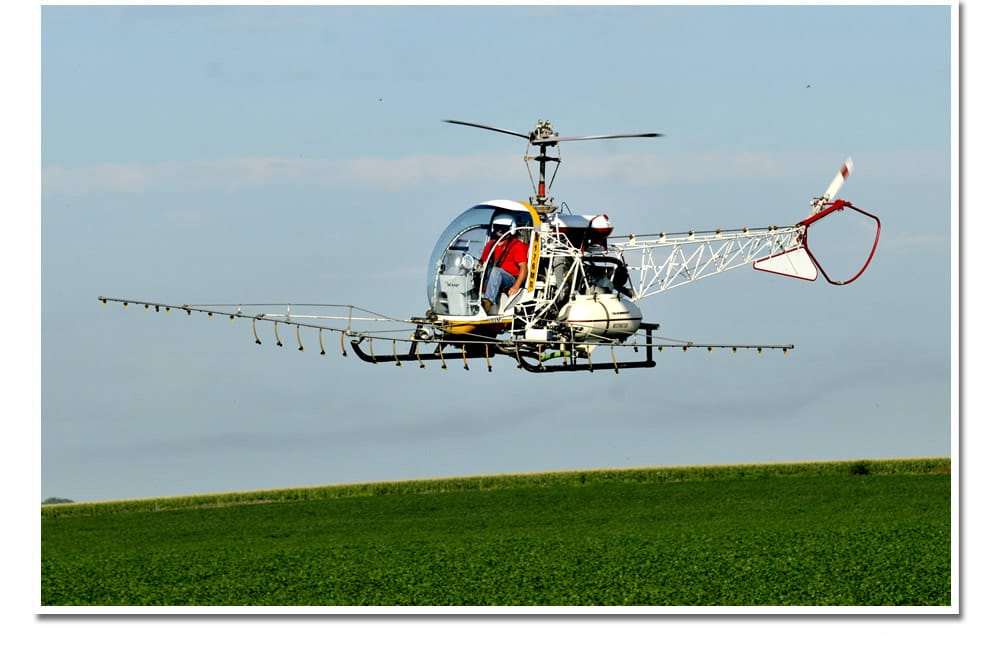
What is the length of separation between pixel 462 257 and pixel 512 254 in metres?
0.96

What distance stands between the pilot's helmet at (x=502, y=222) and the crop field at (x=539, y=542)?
6602mm

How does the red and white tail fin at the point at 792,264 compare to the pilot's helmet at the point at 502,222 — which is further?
the red and white tail fin at the point at 792,264

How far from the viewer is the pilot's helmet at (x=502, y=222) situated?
24.4 metres

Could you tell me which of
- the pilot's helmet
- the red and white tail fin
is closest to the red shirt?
the pilot's helmet

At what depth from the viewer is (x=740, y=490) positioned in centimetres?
4484

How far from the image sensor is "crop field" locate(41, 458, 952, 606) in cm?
2625

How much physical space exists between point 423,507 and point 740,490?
10.1m

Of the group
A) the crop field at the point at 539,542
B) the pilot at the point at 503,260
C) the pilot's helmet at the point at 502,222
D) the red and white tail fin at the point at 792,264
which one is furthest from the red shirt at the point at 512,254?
the crop field at the point at 539,542

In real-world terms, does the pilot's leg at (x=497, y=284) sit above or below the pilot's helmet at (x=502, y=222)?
below

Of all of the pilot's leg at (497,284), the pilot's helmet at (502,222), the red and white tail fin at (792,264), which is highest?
the pilot's helmet at (502,222)

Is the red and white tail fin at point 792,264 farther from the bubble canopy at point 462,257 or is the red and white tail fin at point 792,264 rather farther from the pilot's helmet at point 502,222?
the pilot's helmet at point 502,222

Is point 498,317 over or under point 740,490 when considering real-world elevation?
over
